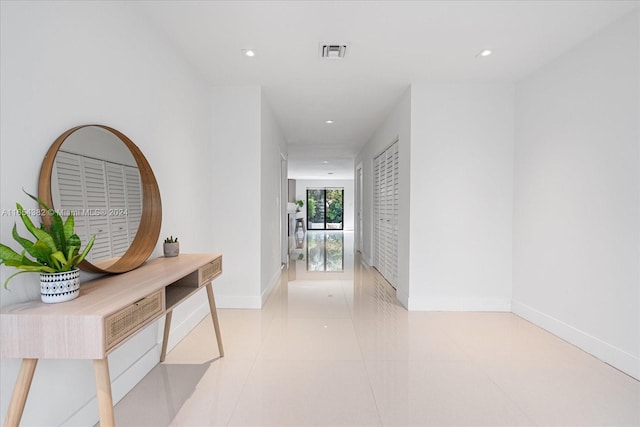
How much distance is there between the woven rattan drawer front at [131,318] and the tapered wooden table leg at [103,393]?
82 mm

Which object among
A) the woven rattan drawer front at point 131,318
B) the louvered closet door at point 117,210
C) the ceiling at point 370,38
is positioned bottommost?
the woven rattan drawer front at point 131,318

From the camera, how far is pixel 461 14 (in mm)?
2230

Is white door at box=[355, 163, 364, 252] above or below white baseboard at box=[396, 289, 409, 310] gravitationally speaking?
above

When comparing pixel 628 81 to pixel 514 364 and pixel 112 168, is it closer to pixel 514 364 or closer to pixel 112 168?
pixel 514 364

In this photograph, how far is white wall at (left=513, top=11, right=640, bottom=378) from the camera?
2225 mm

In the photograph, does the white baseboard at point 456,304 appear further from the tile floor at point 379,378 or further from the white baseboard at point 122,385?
the white baseboard at point 122,385

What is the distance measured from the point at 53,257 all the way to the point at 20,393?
48 cm

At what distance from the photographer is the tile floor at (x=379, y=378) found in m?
1.76

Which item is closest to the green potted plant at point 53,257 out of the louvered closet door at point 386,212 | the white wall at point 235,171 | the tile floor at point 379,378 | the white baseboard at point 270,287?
the tile floor at point 379,378

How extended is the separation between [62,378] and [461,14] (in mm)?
3129

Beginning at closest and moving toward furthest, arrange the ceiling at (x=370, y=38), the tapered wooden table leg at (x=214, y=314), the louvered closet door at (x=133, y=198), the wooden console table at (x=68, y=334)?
the wooden console table at (x=68, y=334) → the louvered closet door at (x=133, y=198) → the ceiling at (x=370, y=38) → the tapered wooden table leg at (x=214, y=314)

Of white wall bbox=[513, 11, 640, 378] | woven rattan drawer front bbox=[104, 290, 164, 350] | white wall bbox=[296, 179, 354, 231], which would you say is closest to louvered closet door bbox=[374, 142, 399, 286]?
white wall bbox=[513, 11, 640, 378]

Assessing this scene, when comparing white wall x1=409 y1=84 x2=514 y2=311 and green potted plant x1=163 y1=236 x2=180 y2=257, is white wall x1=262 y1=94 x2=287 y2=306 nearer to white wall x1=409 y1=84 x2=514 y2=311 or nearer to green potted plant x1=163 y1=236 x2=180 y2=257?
green potted plant x1=163 y1=236 x2=180 y2=257

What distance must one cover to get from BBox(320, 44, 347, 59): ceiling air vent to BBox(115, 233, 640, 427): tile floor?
2.43m
